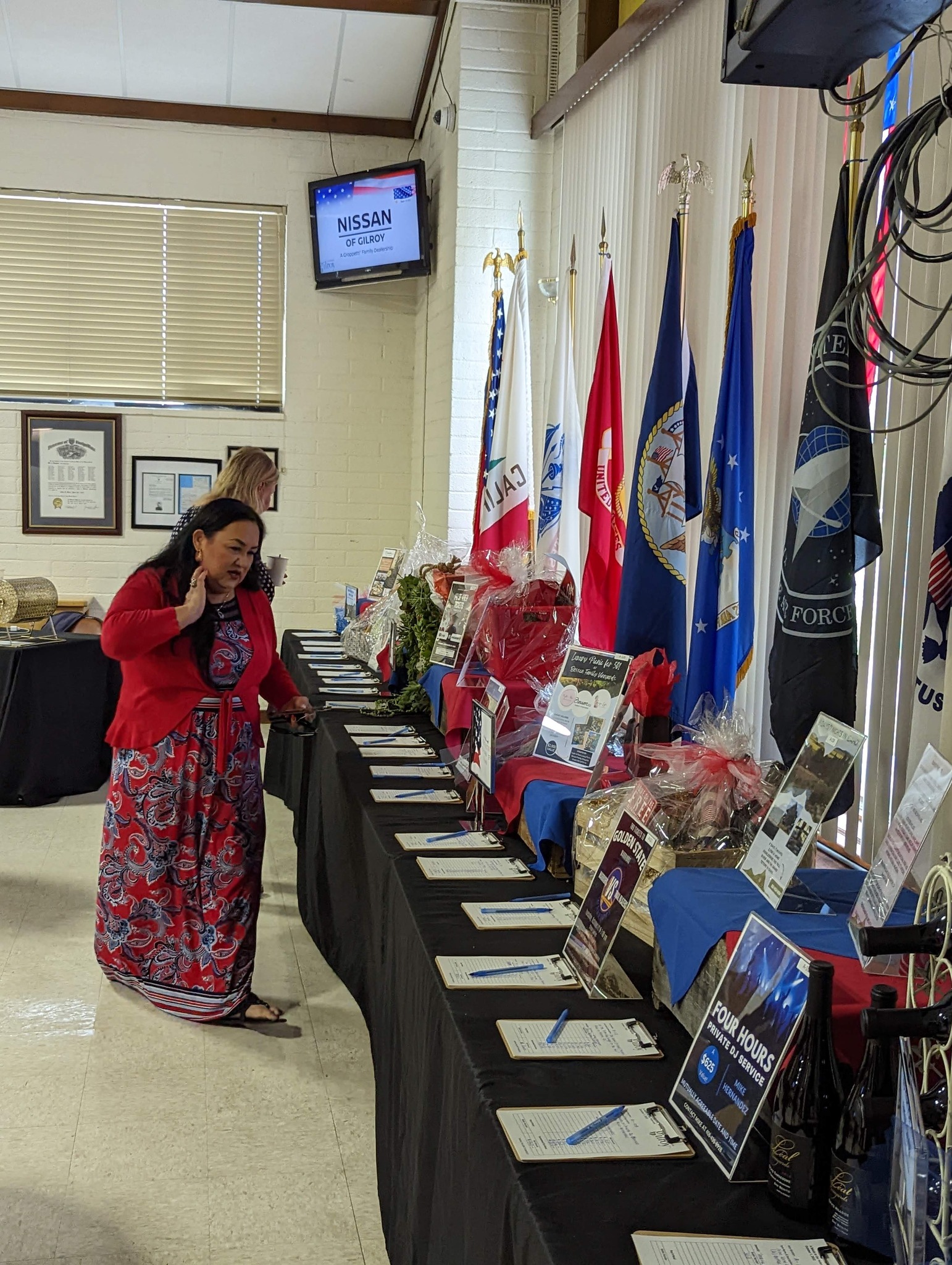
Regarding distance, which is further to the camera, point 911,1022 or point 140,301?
point 140,301

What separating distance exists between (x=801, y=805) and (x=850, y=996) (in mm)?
339

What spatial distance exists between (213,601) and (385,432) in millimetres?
4387

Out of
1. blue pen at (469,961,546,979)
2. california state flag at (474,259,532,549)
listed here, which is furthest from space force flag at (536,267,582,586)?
blue pen at (469,961,546,979)

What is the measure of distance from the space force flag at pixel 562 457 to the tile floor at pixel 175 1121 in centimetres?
178

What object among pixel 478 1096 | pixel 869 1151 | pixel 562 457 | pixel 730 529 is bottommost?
pixel 478 1096

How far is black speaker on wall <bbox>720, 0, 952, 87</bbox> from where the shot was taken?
1.38 metres

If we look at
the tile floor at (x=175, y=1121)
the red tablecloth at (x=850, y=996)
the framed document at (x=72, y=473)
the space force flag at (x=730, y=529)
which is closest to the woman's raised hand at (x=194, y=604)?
the tile floor at (x=175, y=1121)

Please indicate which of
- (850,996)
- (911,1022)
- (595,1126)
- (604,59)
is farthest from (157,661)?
(604,59)

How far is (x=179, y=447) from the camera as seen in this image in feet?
23.6

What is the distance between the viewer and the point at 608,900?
1.75 meters

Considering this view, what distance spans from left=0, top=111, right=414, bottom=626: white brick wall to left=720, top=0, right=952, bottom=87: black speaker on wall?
229 inches

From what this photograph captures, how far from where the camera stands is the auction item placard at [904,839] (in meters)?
1.31

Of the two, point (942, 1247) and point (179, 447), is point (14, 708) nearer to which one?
point (179, 447)

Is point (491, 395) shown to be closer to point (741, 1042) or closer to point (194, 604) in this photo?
point (194, 604)
